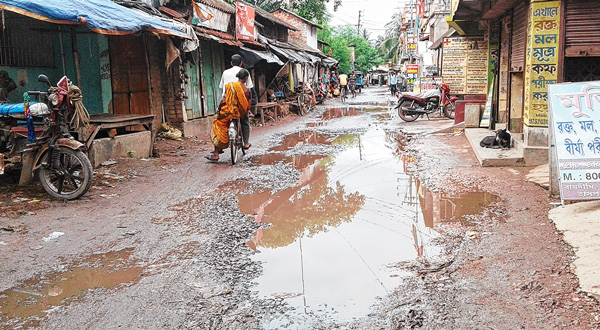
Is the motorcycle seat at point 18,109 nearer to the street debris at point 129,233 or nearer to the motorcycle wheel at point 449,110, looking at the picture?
the street debris at point 129,233

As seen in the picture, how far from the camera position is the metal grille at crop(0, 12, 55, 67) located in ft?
27.1

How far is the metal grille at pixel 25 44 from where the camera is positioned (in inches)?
325

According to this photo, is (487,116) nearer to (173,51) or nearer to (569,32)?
(569,32)

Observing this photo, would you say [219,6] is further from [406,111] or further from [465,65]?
[465,65]

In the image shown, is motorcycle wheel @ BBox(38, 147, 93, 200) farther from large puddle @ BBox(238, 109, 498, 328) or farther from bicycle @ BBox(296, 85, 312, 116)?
bicycle @ BBox(296, 85, 312, 116)

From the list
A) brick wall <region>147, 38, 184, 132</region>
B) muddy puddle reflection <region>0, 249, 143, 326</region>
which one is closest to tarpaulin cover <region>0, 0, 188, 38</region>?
brick wall <region>147, 38, 184, 132</region>

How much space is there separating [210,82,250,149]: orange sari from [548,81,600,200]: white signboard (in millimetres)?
5146

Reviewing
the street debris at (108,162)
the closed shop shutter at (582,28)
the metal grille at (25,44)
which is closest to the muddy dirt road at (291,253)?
the street debris at (108,162)

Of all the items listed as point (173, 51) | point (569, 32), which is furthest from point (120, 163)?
point (569, 32)

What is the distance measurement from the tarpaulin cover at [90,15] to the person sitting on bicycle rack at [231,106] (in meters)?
1.62

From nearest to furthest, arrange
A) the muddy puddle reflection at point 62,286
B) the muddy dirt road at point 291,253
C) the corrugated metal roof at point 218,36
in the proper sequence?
the muddy dirt road at point 291,253
the muddy puddle reflection at point 62,286
the corrugated metal roof at point 218,36

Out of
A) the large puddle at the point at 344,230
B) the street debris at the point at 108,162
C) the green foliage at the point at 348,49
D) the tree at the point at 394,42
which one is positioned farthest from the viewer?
the tree at the point at 394,42

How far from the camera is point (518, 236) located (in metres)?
4.59

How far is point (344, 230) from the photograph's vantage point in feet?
16.7
